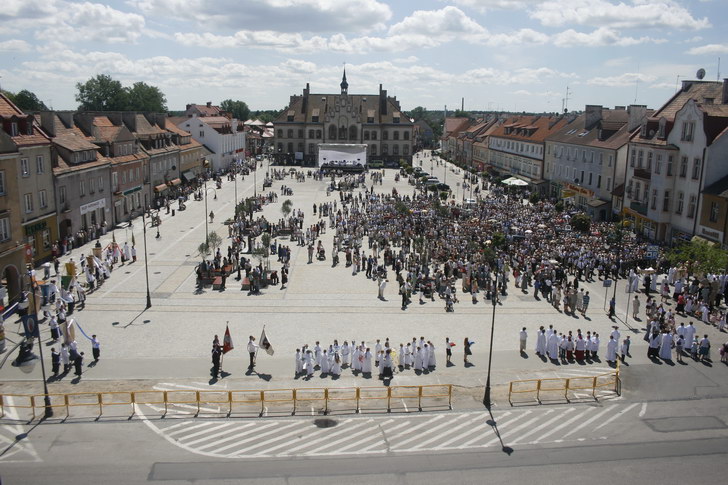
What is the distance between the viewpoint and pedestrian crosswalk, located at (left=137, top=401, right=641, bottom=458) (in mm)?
17828

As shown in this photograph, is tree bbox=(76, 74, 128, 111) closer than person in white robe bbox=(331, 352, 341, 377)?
No

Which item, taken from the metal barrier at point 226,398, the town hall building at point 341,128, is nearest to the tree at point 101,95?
the town hall building at point 341,128

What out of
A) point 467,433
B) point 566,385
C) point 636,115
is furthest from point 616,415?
point 636,115

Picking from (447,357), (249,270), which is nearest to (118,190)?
(249,270)

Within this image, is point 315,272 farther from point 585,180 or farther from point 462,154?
point 462,154

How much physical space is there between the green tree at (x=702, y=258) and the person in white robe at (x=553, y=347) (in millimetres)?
13940

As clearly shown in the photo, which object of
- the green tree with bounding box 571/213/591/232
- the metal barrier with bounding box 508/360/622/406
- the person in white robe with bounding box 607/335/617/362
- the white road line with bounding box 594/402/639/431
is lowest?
the white road line with bounding box 594/402/639/431

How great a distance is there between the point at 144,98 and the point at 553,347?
12601cm

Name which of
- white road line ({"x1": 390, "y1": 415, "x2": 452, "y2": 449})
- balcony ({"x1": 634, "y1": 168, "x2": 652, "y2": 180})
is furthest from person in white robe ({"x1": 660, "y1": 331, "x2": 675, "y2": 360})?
balcony ({"x1": 634, "y1": 168, "x2": 652, "y2": 180})

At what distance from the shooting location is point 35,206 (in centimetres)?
3925

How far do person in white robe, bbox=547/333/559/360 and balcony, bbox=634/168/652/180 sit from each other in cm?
2992

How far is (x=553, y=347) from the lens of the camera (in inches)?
980

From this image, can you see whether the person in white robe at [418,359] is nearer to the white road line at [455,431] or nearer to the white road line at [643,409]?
the white road line at [455,431]

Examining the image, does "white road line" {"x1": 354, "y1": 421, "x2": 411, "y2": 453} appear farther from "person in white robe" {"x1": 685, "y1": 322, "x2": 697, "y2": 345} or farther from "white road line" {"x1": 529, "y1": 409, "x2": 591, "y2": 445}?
"person in white robe" {"x1": 685, "y1": 322, "x2": 697, "y2": 345}
